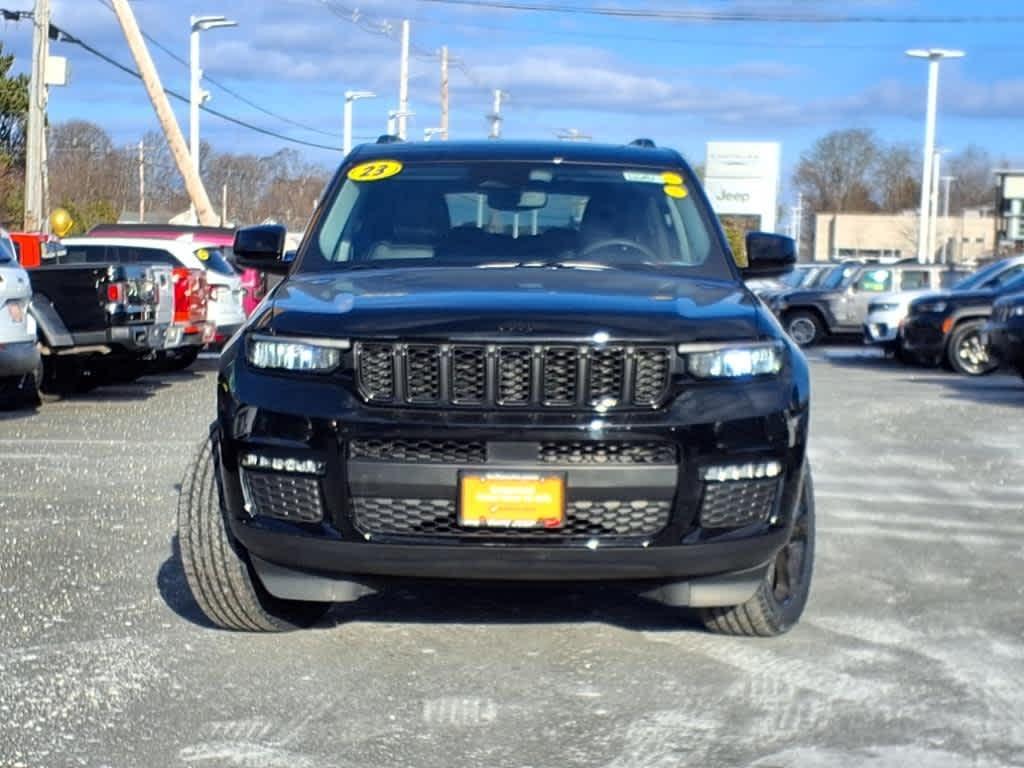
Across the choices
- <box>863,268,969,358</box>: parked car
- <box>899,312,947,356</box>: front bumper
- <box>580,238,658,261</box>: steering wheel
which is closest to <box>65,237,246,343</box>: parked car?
Result: <box>899,312,947,356</box>: front bumper

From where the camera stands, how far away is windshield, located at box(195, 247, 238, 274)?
1911 centimetres

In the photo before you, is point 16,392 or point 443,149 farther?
point 16,392

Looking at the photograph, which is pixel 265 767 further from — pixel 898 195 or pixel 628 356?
pixel 898 195

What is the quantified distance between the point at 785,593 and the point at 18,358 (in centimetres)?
769

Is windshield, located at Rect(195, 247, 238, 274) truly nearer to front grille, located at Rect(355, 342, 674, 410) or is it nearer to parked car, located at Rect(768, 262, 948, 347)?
parked car, located at Rect(768, 262, 948, 347)

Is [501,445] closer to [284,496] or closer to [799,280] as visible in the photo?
[284,496]

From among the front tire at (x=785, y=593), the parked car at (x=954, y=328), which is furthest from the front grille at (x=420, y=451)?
the parked car at (x=954, y=328)

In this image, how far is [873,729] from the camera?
482 cm

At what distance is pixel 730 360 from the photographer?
5141mm

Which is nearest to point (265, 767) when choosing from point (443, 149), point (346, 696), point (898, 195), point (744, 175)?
point (346, 696)

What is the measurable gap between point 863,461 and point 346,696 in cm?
694

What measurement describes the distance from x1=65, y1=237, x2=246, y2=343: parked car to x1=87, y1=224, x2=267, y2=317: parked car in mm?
222

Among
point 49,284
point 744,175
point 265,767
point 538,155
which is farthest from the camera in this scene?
point 744,175

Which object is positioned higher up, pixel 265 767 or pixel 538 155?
pixel 538 155
